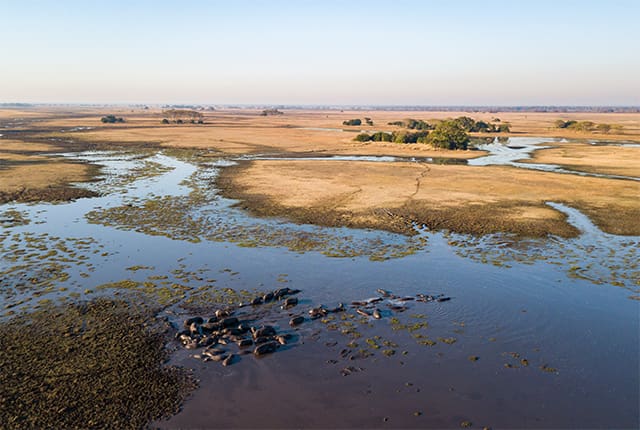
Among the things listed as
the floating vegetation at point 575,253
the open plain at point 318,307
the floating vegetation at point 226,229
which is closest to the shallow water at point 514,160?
the open plain at point 318,307

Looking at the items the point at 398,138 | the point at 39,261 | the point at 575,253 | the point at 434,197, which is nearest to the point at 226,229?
the point at 39,261

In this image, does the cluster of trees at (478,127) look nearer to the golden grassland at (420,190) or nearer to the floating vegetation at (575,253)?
the golden grassland at (420,190)

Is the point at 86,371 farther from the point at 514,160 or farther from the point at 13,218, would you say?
the point at 514,160

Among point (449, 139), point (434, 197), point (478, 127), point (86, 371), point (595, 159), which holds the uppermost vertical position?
point (478, 127)

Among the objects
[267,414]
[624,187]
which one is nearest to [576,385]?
[267,414]

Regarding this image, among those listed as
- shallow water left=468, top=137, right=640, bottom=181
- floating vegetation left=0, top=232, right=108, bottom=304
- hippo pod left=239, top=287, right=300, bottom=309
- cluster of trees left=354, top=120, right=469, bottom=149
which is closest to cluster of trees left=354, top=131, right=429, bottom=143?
cluster of trees left=354, top=120, right=469, bottom=149

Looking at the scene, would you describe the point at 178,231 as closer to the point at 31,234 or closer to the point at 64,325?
the point at 31,234
